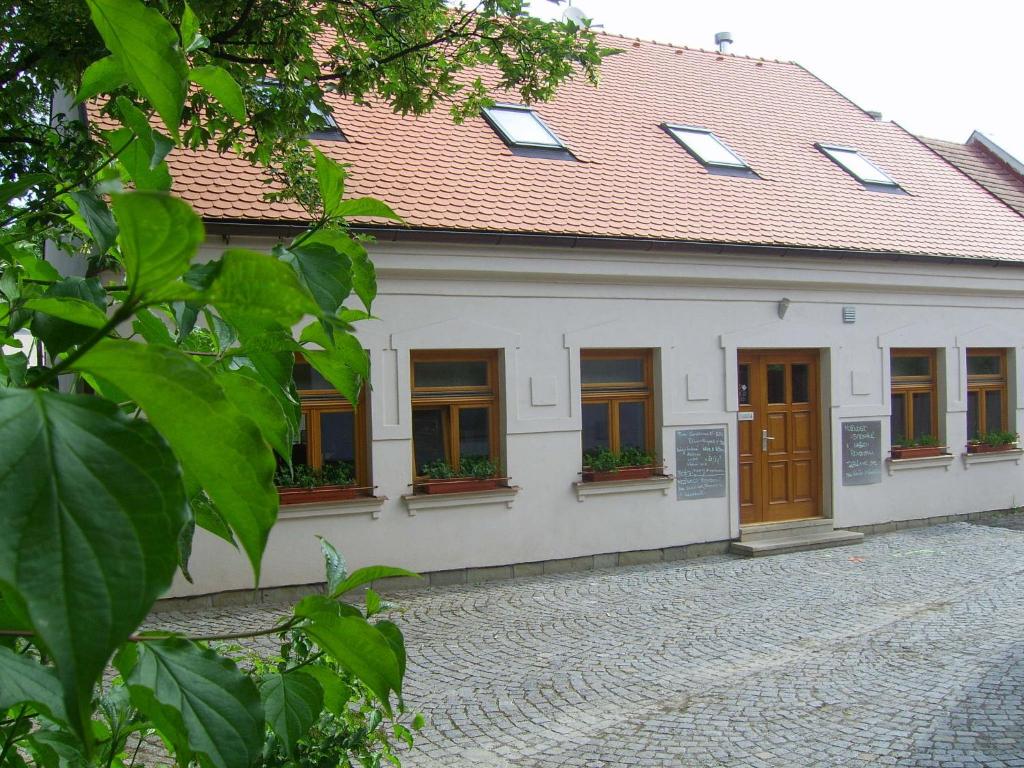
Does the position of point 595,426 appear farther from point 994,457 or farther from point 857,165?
point 857,165

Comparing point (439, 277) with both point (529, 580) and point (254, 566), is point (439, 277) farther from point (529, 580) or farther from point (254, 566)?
point (254, 566)

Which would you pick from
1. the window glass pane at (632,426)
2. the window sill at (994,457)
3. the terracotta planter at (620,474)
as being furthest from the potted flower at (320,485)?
the window sill at (994,457)

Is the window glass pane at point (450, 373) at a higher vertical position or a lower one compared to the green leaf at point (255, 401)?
higher

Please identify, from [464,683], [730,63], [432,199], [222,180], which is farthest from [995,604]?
[730,63]

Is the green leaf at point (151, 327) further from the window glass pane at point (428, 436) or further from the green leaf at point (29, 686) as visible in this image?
Answer: the window glass pane at point (428, 436)

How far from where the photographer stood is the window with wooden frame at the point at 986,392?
14.1 metres

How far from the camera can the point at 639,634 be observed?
26.2 feet

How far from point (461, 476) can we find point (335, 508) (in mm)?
1405

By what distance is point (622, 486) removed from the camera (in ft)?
35.7

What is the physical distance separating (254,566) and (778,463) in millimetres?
12326

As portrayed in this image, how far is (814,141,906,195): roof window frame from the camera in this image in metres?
14.8

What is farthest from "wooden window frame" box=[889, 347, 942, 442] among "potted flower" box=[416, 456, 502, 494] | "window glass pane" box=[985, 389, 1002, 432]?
"potted flower" box=[416, 456, 502, 494]

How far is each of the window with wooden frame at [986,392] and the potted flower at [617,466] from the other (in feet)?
18.9

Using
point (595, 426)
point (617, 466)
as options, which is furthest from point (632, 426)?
point (617, 466)
